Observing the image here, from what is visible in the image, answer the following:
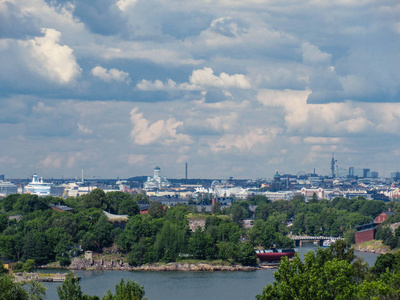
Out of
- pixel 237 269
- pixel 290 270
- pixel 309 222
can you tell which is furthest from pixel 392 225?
pixel 290 270

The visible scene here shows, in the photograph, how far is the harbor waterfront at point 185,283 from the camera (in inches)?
2109

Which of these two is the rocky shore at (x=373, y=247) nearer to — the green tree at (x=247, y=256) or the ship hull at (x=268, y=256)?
the ship hull at (x=268, y=256)

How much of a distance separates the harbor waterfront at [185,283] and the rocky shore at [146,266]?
1601 millimetres

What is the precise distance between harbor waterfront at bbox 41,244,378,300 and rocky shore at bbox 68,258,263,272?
5.25 feet

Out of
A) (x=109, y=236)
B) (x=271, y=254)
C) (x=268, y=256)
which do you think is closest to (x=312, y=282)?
(x=268, y=256)

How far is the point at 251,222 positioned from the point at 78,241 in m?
44.6

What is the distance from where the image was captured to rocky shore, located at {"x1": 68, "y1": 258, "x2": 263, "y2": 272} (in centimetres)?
6875

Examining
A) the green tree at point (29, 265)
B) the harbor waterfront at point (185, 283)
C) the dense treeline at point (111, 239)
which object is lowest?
the harbor waterfront at point (185, 283)

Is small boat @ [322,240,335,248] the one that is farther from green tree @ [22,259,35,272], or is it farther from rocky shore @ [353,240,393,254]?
green tree @ [22,259,35,272]

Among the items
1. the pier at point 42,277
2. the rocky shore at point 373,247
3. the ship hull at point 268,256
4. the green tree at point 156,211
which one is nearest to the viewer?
the pier at point 42,277

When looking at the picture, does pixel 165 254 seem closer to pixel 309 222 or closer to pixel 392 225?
pixel 392 225

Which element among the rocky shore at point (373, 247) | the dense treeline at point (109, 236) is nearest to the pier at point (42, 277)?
the dense treeline at point (109, 236)

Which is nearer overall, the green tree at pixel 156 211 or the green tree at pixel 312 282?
the green tree at pixel 312 282

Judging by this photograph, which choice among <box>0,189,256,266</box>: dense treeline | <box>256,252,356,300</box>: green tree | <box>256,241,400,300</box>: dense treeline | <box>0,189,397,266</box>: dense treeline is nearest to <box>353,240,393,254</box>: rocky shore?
<box>0,189,397,266</box>: dense treeline
